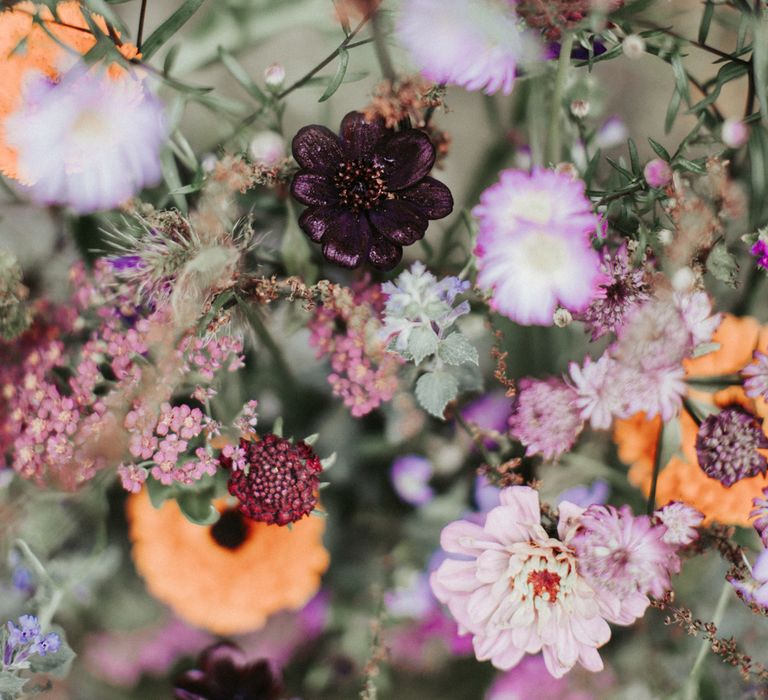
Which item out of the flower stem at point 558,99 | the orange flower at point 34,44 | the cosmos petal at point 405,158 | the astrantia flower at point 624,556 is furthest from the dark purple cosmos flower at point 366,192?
the astrantia flower at point 624,556

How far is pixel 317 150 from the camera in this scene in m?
0.62

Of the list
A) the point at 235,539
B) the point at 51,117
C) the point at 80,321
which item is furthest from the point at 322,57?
the point at 235,539

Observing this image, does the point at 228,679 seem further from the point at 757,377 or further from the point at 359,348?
the point at 757,377

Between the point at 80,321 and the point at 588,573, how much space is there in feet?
1.85

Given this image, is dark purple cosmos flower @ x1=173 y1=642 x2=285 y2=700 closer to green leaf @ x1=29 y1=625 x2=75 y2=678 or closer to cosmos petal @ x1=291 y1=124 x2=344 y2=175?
green leaf @ x1=29 y1=625 x2=75 y2=678

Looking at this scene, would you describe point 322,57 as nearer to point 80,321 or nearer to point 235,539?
point 80,321

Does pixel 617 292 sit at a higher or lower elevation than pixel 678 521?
higher

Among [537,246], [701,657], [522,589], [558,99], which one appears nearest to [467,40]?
[558,99]

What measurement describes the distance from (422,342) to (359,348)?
0.09m

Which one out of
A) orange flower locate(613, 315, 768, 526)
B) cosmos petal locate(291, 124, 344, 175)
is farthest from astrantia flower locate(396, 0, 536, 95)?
orange flower locate(613, 315, 768, 526)

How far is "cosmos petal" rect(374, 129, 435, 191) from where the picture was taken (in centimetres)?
63

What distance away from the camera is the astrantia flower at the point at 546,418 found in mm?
638

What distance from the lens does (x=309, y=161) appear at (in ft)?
2.04

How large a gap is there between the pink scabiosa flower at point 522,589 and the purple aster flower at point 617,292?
0.18m
